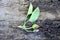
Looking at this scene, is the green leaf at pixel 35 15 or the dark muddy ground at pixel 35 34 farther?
the green leaf at pixel 35 15

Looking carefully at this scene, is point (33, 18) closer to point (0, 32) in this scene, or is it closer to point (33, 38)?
point (33, 38)

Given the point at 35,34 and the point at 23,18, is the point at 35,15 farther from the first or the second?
the point at 35,34

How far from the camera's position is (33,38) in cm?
228

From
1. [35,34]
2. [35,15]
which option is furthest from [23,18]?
[35,34]

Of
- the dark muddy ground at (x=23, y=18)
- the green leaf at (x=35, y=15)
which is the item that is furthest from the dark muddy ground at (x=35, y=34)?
the green leaf at (x=35, y=15)

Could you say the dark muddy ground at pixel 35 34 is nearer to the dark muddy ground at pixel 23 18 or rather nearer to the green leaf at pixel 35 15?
the dark muddy ground at pixel 23 18

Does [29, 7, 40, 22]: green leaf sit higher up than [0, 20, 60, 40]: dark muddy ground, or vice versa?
[29, 7, 40, 22]: green leaf

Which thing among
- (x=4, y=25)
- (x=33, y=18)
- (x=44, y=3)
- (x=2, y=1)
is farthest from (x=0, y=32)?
(x=44, y=3)

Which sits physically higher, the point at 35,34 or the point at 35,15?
the point at 35,15

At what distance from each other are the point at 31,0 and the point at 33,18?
0.44m

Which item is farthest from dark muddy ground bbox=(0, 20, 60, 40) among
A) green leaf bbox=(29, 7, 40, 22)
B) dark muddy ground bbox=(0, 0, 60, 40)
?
green leaf bbox=(29, 7, 40, 22)

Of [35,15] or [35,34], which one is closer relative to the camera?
[35,34]

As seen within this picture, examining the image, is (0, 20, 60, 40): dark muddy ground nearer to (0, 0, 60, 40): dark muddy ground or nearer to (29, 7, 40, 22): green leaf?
(0, 0, 60, 40): dark muddy ground

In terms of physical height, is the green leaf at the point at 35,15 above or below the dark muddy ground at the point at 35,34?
above
